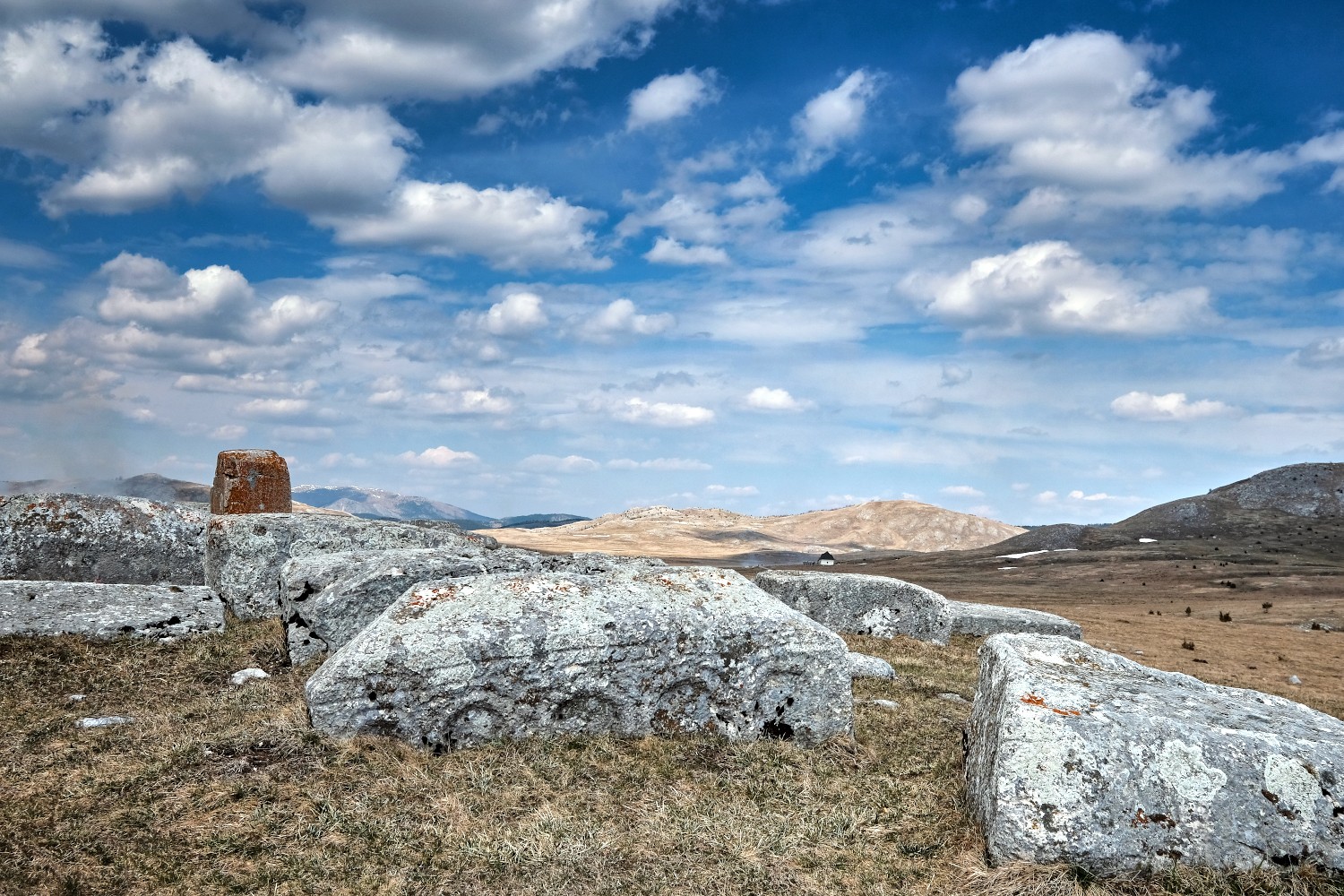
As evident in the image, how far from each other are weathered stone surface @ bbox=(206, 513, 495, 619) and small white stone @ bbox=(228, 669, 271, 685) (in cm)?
420

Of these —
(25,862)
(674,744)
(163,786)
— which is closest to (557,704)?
(674,744)

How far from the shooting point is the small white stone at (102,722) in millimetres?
8594

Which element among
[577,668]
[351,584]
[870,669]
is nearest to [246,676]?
[351,584]

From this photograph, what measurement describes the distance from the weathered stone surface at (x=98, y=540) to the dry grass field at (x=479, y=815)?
688cm

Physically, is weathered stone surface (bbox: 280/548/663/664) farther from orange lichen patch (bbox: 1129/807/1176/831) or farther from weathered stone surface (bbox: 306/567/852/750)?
orange lichen patch (bbox: 1129/807/1176/831)

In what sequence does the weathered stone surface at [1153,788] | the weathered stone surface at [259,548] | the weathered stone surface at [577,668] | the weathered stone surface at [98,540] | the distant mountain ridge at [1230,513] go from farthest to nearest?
the distant mountain ridge at [1230,513], the weathered stone surface at [259,548], the weathered stone surface at [98,540], the weathered stone surface at [577,668], the weathered stone surface at [1153,788]

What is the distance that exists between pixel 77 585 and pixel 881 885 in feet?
43.0

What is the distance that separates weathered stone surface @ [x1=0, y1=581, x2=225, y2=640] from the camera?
11.8m

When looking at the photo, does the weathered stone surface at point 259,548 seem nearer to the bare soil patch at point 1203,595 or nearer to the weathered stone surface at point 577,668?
the weathered stone surface at point 577,668

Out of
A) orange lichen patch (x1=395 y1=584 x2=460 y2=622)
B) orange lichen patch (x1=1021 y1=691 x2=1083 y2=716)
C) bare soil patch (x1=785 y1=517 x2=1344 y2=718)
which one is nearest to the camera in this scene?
orange lichen patch (x1=1021 y1=691 x2=1083 y2=716)

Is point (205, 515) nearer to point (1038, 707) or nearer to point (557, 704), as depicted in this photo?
point (557, 704)

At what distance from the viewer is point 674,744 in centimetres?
824

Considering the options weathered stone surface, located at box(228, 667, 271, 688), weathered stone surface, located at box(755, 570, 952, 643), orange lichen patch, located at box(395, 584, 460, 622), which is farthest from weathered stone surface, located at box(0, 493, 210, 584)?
weathered stone surface, located at box(755, 570, 952, 643)

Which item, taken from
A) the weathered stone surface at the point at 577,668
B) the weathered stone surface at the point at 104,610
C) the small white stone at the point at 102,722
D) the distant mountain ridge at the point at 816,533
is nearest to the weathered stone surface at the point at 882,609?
the weathered stone surface at the point at 577,668
